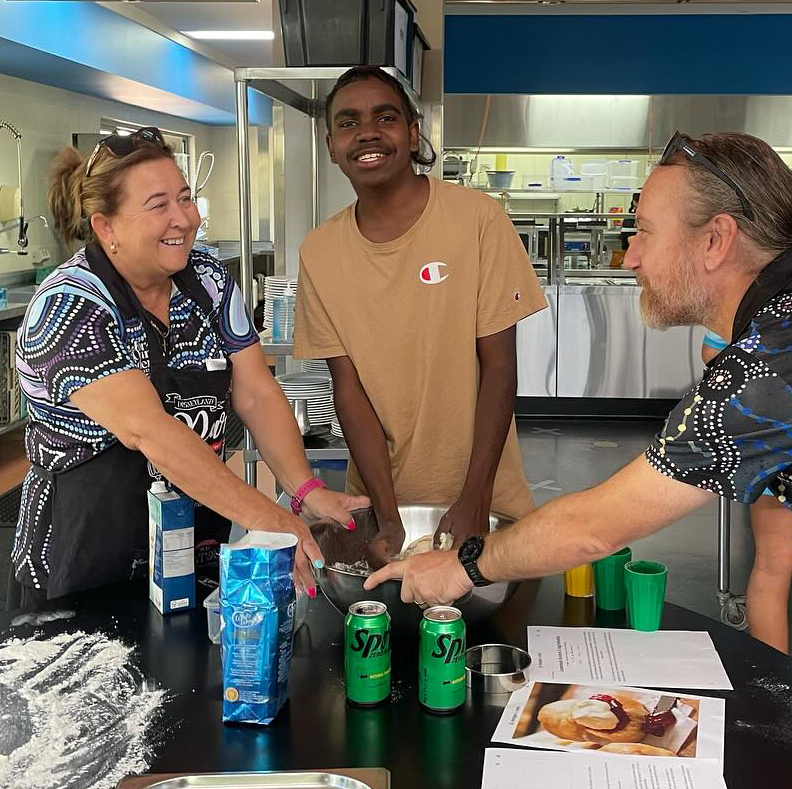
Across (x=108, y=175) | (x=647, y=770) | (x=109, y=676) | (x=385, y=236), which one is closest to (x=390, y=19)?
(x=385, y=236)

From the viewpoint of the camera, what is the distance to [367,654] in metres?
1.44

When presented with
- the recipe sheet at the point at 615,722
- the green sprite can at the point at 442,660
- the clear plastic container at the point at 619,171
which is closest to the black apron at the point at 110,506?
Answer: the green sprite can at the point at 442,660

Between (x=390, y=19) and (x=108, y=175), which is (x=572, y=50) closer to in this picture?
(x=390, y=19)

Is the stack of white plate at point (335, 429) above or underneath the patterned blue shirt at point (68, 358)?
underneath

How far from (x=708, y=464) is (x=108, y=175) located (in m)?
1.28

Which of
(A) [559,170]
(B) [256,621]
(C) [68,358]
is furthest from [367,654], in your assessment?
(A) [559,170]

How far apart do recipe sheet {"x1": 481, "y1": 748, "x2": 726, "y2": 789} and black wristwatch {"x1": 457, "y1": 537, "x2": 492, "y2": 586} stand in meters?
0.37

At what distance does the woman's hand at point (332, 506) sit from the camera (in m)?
2.05

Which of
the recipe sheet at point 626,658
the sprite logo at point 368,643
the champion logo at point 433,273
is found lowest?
the recipe sheet at point 626,658

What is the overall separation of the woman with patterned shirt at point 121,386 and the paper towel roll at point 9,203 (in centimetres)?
637

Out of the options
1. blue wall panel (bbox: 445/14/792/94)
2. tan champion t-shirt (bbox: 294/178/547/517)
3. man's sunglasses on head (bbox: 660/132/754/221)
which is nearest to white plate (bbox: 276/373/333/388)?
tan champion t-shirt (bbox: 294/178/547/517)

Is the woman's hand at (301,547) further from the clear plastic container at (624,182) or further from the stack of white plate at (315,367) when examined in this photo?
the clear plastic container at (624,182)

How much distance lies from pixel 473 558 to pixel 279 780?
0.58 meters

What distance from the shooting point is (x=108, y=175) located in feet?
6.54
